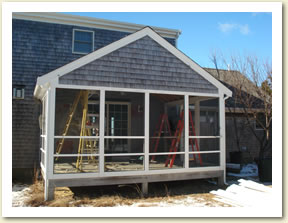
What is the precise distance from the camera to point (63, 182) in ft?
21.0

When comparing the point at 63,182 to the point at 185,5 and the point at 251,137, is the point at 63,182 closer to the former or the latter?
the point at 185,5

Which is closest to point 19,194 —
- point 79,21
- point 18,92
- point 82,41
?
point 18,92

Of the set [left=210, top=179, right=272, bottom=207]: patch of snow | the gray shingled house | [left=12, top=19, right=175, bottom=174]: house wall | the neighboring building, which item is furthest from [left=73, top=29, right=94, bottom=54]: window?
[left=210, top=179, right=272, bottom=207]: patch of snow

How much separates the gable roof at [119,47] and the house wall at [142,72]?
78mm

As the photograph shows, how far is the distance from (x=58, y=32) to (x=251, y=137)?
9.43 meters

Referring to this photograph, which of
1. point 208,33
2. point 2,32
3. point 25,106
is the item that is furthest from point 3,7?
point 208,33

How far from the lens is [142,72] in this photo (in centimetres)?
732

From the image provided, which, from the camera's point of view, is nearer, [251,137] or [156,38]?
[156,38]

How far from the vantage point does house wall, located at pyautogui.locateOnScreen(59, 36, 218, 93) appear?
6.78 m

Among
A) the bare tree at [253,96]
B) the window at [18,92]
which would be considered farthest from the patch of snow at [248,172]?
the window at [18,92]

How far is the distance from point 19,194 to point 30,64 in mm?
4809

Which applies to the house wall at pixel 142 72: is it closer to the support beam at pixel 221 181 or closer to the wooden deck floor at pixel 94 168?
the wooden deck floor at pixel 94 168

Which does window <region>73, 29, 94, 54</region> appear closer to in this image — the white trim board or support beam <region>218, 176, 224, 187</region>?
the white trim board

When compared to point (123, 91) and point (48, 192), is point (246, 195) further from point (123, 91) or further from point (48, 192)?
point (48, 192)
